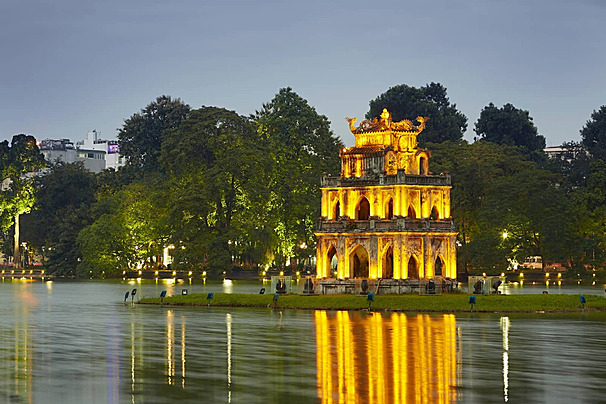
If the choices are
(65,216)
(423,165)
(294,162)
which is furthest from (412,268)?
(65,216)

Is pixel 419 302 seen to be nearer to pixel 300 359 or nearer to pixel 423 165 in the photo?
pixel 423 165

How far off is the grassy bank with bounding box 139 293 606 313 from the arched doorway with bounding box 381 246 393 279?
451 inches

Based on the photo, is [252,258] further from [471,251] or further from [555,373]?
[555,373]

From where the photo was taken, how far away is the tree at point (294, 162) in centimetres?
15575

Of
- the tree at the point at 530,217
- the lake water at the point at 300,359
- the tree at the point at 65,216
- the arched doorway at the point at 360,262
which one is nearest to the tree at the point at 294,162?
the tree at the point at 530,217

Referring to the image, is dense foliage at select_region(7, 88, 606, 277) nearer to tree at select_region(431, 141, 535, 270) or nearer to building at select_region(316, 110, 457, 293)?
tree at select_region(431, 141, 535, 270)

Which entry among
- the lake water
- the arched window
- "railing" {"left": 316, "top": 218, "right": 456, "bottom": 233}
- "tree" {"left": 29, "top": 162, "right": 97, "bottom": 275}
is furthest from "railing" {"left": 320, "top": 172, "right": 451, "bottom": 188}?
"tree" {"left": 29, "top": 162, "right": 97, "bottom": 275}

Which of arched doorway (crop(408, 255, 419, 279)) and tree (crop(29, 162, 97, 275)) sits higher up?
tree (crop(29, 162, 97, 275))

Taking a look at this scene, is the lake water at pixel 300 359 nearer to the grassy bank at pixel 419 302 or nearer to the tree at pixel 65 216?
the grassy bank at pixel 419 302

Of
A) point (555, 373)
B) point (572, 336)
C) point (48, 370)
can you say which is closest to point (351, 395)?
point (555, 373)

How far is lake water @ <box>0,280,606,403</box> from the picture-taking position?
32281 mm

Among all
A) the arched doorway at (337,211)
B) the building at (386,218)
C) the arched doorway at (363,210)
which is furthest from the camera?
the arched doorway at (337,211)

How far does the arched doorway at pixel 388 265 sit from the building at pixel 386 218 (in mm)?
43

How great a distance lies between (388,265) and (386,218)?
4.67 meters
